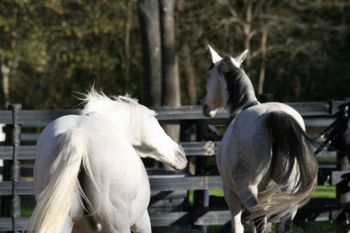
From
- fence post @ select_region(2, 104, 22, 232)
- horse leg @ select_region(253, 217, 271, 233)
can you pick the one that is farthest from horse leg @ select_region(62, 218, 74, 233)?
→ fence post @ select_region(2, 104, 22, 232)

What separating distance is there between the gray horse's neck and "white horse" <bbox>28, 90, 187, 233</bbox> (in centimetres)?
271

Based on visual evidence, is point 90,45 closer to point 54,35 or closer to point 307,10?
point 54,35

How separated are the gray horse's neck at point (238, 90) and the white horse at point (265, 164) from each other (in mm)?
160

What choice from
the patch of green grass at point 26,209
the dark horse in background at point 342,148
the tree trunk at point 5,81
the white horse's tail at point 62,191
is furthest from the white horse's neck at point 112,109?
the tree trunk at point 5,81

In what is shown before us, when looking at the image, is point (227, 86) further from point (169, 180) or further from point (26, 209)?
point (26, 209)

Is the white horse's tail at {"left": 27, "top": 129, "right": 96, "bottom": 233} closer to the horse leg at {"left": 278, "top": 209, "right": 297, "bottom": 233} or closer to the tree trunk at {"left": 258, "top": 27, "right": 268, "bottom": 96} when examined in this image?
the horse leg at {"left": 278, "top": 209, "right": 297, "bottom": 233}

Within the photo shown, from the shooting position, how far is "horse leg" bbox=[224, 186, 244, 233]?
862 centimetres

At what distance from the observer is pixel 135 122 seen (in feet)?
22.2

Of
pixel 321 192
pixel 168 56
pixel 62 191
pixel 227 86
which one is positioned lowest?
pixel 321 192

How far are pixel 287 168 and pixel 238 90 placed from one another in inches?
46.0

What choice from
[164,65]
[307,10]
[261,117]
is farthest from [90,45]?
[261,117]

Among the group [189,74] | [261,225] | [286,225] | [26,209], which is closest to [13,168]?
[261,225]

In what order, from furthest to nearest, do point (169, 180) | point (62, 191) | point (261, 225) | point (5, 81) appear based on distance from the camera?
point (5, 81) → point (169, 180) → point (261, 225) → point (62, 191)

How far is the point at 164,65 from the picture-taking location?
15.8 m
